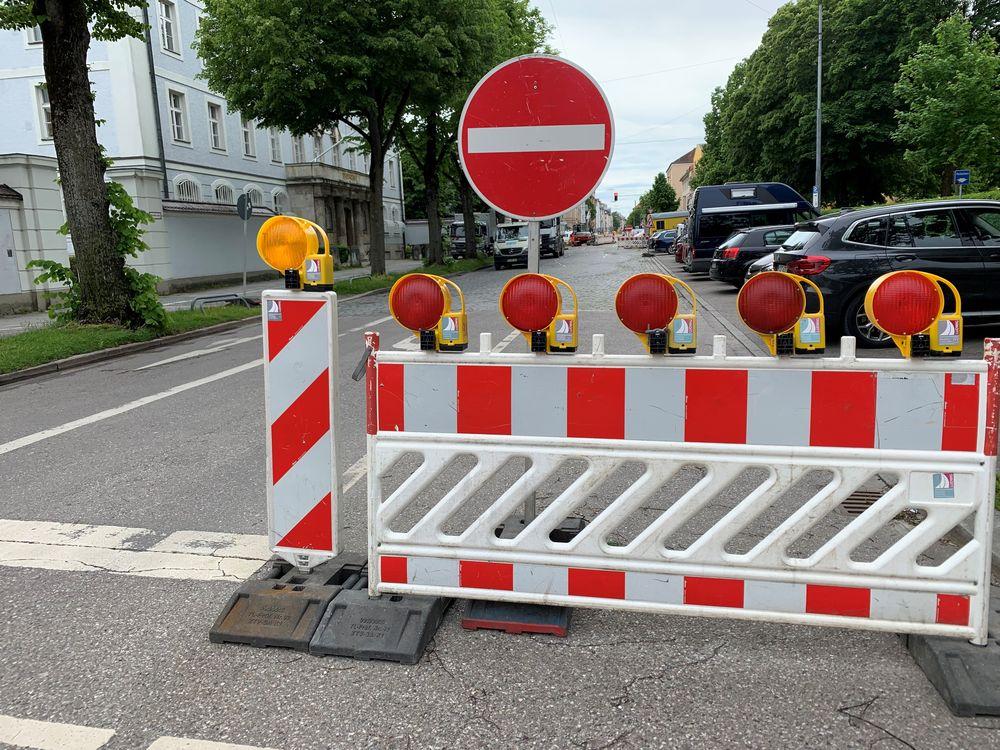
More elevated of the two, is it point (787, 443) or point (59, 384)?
point (787, 443)

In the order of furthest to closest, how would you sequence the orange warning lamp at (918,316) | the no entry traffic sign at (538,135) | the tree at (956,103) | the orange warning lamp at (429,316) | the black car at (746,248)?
the tree at (956,103), the black car at (746,248), the no entry traffic sign at (538,135), the orange warning lamp at (429,316), the orange warning lamp at (918,316)

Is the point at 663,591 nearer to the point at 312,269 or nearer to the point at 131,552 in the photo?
the point at 312,269

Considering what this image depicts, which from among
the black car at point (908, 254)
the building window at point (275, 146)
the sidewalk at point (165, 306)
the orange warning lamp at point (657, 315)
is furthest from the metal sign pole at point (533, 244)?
the building window at point (275, 146)

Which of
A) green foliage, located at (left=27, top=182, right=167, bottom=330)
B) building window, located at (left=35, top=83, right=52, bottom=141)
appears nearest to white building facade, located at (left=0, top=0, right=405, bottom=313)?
building window, located at (left=35, top=83, right=52, bottom=141)

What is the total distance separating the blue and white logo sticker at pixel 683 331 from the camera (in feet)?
9.21

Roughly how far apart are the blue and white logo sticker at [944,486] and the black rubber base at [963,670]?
0.51m

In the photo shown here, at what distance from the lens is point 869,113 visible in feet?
124

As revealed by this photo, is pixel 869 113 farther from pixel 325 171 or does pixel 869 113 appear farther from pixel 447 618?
pixel 447 618

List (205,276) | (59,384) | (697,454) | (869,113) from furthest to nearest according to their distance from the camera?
(869,113) → (205,276) → (59,384) → (697,454)

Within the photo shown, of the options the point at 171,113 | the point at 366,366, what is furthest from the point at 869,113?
the point at 366,366

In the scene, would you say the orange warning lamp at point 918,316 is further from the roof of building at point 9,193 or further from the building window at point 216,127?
the building window at point 216,127

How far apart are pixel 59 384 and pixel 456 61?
667 inches

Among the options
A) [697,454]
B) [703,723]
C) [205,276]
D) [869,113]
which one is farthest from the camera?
[869,113]

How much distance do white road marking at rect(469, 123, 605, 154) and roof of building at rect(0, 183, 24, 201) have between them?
19.2 m
